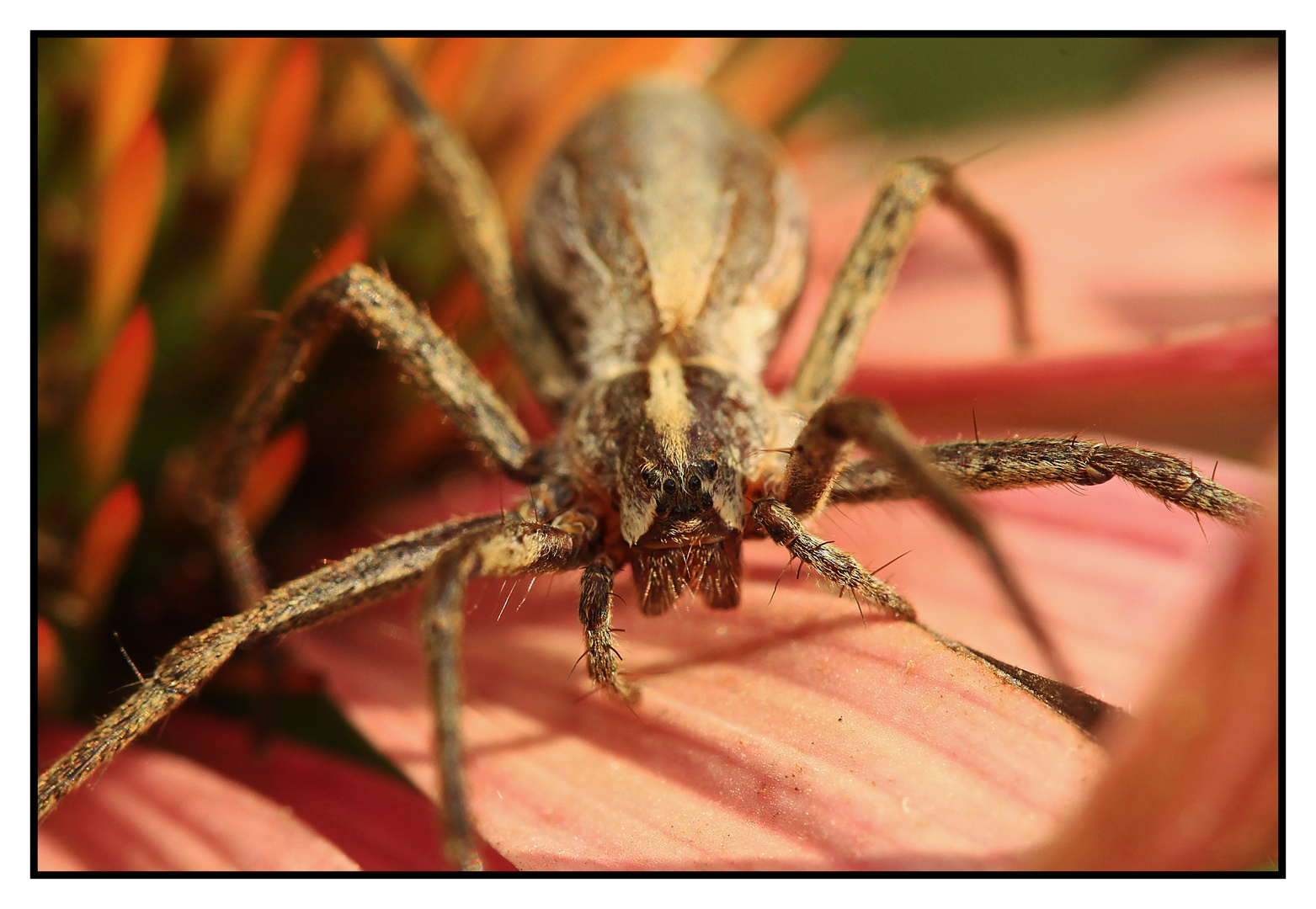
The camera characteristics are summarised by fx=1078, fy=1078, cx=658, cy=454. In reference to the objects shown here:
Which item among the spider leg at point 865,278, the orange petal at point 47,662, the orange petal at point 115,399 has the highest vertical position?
the spider leg at point 865,278

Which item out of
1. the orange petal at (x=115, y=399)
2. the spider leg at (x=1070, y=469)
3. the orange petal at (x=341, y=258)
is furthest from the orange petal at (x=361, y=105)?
the spider leg at (x=1070, y=469)

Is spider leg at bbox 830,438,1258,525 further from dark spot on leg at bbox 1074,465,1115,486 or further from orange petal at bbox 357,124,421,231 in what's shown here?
orange petal at bbox 357,124,421,231

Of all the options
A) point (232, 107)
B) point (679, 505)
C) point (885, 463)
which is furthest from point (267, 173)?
point (885, 463)

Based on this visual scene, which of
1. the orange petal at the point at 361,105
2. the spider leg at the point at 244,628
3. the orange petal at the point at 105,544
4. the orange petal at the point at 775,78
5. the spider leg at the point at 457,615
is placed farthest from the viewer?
the orange petal at the point at 775,78

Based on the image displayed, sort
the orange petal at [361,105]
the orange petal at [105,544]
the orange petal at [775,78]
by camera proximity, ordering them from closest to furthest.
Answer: the orange petal at [105,544], the orange petal at [361,105], the orange petal at [775,78]

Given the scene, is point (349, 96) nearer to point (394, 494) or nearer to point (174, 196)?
point (174, 196)

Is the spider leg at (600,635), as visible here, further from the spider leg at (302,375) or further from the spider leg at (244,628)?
the spider leg at (302,375)
